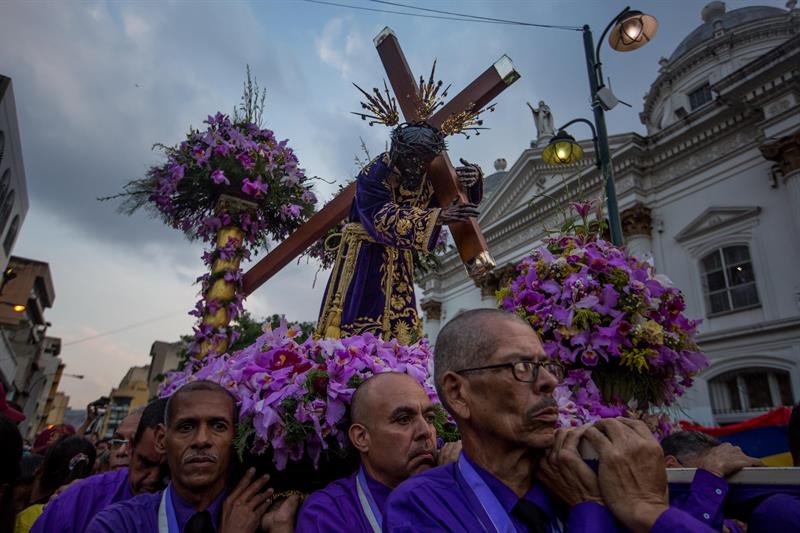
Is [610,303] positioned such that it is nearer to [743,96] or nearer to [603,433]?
[603,433]

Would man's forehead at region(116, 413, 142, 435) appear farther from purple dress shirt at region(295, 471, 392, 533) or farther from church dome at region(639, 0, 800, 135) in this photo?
church dome at region(639, 0, 800, 135)

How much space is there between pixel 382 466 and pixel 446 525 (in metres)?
0.72

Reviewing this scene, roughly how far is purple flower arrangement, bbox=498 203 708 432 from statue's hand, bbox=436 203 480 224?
1.67 feet

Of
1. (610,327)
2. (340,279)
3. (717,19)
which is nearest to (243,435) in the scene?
(340,279)

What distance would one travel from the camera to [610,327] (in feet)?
8.80

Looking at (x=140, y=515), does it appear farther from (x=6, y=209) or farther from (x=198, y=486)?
(x=6, y=209)

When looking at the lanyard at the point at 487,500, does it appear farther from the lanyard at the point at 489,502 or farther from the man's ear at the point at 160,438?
the man's ear at the point at 160,438

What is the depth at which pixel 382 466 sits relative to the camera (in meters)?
1.96

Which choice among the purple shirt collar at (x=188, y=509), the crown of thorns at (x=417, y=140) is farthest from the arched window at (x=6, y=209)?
the purple shirt collar at (x=188, y=509)

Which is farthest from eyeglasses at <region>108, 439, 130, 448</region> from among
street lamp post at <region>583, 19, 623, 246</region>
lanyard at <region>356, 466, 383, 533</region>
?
street lamp post at <region>583, 19, 623, 246</region>

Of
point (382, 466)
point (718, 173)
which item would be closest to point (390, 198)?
point (382, 466)

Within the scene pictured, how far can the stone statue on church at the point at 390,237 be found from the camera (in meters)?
3.06

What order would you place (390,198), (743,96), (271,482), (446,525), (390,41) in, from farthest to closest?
(743,96)
(390,41)
(390,198)
(271,482)
(446,525)

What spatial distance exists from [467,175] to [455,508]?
2.62 m
